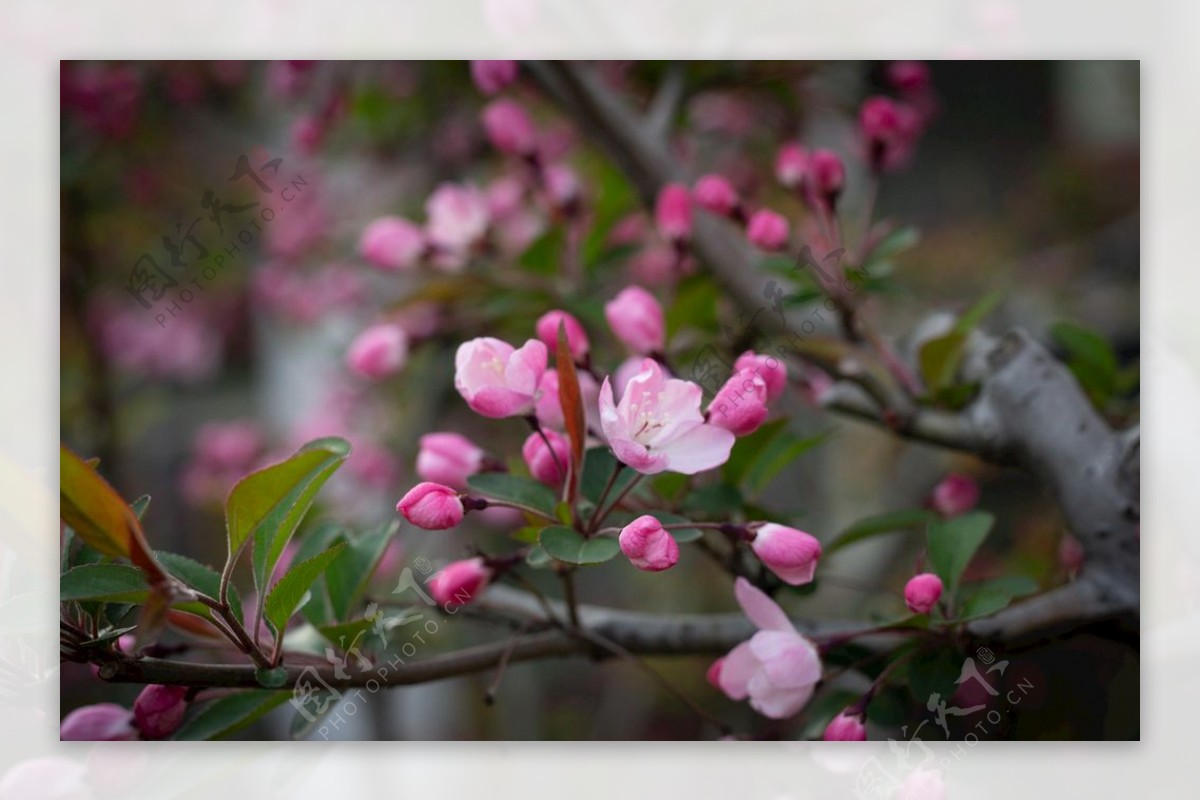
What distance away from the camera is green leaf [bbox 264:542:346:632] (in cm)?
71

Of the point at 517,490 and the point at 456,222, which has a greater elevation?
the point at 456,222

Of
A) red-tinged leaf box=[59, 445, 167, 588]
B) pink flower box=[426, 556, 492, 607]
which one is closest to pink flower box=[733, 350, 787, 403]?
pink flower box=[426, 556, 492, 607]

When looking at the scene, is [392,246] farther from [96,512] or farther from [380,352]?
[96,512]

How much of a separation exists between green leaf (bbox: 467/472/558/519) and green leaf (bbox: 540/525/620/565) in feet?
0.09

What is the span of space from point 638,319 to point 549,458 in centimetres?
17

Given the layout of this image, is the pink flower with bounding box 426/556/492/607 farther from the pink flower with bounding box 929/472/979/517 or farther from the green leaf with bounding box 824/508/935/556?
the pink flower with bounding box 929/472/979/517

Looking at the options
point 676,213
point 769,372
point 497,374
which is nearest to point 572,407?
point 497,374

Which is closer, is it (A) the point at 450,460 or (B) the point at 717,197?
(A) the point at 450,460

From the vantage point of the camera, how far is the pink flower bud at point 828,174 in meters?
1.00

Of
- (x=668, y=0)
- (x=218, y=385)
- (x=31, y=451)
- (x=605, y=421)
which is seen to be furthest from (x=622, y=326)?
(x=218, y=385)

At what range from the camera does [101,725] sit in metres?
0.81

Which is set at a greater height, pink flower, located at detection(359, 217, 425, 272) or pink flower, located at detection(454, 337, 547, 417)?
pink flower, located at detection(359, 217, 425, 272)

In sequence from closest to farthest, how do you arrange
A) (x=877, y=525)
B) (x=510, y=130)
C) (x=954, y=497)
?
(x=877, y=525) < (x=954, y=497) < (x=510, y=130)

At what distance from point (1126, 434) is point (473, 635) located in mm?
1034
